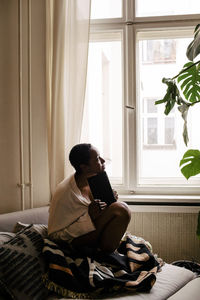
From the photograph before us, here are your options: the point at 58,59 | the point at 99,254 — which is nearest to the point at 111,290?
the point at 99,254

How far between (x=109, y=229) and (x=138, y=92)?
1272 mm

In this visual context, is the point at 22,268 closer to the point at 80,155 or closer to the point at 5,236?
the point at 5,236

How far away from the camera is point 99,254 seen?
2.29 metres

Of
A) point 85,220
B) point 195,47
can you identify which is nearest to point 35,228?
point 85,220

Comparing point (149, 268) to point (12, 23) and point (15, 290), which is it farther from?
point (12, 23)

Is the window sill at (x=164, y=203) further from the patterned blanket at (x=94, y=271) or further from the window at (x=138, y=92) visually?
the patterned blanket at (x=94, y=271)

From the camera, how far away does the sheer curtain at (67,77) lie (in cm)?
300


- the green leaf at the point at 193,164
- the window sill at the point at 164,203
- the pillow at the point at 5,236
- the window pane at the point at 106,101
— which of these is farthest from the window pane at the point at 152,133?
the pillow at the point at 5,236

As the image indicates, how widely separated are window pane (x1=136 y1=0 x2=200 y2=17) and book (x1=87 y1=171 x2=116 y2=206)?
1432mm

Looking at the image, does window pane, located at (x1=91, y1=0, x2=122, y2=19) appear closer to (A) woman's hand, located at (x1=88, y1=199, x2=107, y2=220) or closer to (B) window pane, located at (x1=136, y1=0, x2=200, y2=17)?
(B) window pane, located at (x1=136, y1=0, x2=200, y2=17)

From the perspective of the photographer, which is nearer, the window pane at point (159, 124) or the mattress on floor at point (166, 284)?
the mattress on floor at point (166, 284)

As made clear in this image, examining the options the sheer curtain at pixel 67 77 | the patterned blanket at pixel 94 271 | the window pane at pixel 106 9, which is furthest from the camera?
the window pane at pixel 106 9

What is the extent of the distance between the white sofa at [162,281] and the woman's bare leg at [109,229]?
0.31 meters

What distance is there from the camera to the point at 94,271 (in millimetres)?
2129
